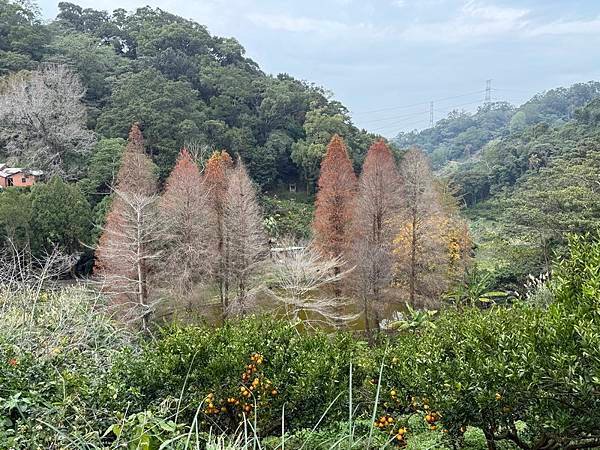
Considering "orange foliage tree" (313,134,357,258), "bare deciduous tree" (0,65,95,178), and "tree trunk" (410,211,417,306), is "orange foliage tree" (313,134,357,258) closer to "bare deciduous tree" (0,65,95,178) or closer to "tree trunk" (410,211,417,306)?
"tree trunk" (410,211,417,306)

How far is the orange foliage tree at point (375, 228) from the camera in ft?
35.2

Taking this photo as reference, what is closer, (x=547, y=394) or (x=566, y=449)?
(x=547, y=394)

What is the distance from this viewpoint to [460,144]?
6162 cm

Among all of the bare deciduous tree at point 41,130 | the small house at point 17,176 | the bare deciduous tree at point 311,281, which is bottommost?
the bare deciduous tree at point 311,281

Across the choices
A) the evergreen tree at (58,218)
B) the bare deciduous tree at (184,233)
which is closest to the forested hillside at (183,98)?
the evergreen tree at (58,218)

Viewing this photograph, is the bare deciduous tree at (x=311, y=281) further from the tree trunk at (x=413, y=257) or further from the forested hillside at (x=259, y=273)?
the tree trunk at (x=413, y=257)

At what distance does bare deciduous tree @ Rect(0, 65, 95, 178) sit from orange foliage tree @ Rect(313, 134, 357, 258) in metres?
11.2

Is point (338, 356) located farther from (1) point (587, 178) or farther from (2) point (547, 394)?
(1) point (587, 178)

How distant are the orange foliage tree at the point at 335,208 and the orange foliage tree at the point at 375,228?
0.31 metres

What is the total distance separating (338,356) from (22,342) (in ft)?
8.65

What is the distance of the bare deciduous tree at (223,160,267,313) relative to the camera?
11.2 metres

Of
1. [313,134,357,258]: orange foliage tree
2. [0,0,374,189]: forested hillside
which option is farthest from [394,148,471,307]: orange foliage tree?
[0,0,374,189]: forested hillside

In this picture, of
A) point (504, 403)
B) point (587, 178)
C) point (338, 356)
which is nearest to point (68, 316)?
point (338, 356)

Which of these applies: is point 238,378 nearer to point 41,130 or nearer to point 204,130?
point 41,130
